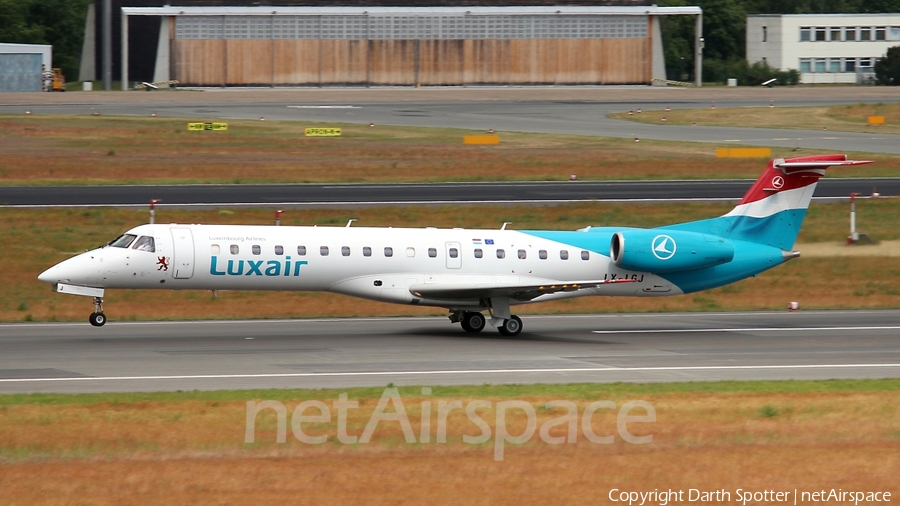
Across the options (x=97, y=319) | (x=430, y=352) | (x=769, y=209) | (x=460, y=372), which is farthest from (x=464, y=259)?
(x=97, y=319)

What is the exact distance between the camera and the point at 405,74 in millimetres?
97125

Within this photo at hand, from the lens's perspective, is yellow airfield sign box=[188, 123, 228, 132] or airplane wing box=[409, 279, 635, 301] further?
yellow airfield sign box=[188, 123, 228, 132]

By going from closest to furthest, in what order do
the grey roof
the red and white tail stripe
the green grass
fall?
1. the green grass
2. the red and white tail stripe
3. the grey roof

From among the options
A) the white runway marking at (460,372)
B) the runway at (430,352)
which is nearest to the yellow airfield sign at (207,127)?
the runway at (430,352)

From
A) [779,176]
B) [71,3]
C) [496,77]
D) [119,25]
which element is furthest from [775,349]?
[71,3]

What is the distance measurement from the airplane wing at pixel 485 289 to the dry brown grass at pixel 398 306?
4734 mm

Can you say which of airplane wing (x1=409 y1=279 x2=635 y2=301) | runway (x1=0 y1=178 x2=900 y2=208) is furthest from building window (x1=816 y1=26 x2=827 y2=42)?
airplane wing (x1=409 y1=279 x2=635 y2=301)

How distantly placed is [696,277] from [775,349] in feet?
12.7

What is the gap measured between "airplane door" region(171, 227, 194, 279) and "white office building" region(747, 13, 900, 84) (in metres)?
94.9

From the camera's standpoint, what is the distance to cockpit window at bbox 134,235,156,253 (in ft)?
87.6

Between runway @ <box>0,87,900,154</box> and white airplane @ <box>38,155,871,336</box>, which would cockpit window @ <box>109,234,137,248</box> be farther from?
runway @ <box>0,87,900,154</box>

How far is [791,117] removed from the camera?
7619 centimetres

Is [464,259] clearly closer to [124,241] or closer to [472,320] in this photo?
[472,320]

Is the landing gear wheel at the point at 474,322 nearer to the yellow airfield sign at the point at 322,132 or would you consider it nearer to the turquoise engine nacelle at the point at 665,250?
the turquoise engine nacelle at the point at 665,250
